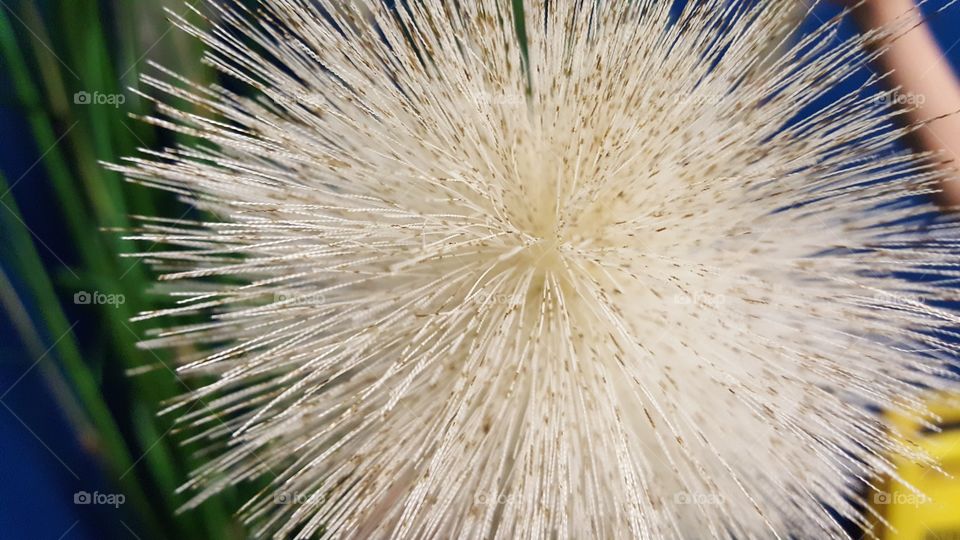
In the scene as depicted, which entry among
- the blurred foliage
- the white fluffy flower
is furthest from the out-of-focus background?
the white fluffy flower

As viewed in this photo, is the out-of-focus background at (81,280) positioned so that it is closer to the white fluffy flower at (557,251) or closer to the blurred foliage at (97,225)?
the blurred foliage at (97,225)

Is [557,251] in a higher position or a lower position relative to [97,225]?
lower

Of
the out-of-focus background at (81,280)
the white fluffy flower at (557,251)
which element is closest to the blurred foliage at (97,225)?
the out-of-focus background at (81,280)

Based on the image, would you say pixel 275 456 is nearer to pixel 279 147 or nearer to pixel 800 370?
pixel 279 147

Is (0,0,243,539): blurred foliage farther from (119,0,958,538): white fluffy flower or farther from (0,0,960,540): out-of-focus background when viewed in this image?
(119,0,958,538): white fluffy flower

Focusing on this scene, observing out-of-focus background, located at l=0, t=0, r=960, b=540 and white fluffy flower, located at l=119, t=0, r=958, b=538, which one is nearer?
white fluffy flower, located at l=119, t=0, r=958, b=538

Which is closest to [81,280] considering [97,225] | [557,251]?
[97,225]

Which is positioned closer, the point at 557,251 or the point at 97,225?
the point at 557,251

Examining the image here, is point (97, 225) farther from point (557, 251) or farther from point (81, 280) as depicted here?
point (557, 251)
